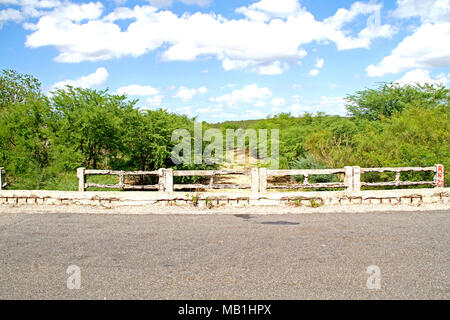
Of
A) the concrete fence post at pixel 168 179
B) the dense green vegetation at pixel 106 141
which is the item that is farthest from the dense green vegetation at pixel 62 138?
the concrete fence post at pixel 168 179

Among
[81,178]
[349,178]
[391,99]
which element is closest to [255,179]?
[349,178]

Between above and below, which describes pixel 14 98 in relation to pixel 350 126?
above

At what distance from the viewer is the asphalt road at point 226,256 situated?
4.37 m

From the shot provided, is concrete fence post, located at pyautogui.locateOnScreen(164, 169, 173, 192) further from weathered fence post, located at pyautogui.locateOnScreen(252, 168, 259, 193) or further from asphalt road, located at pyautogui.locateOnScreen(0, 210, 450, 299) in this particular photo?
weathered fence post, located at pyautogui.locateOnScreen(252, 168, 259, 193)

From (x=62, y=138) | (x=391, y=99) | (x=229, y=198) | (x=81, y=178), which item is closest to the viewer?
(x=229, y=198)

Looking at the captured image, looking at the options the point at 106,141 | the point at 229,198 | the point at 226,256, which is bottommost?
the point at 226,256

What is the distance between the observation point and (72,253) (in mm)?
5820

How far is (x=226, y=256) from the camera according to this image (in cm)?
561

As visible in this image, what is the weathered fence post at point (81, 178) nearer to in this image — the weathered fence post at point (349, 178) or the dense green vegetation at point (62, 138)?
the dense green vegetation at point (62, 138)

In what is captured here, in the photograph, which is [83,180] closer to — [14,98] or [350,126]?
[350,126]

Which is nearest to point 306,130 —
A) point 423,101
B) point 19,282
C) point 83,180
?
point 423,101

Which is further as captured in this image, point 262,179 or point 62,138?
point 62,138

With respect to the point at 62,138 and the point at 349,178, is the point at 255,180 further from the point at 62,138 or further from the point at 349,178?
the point at 62,138
